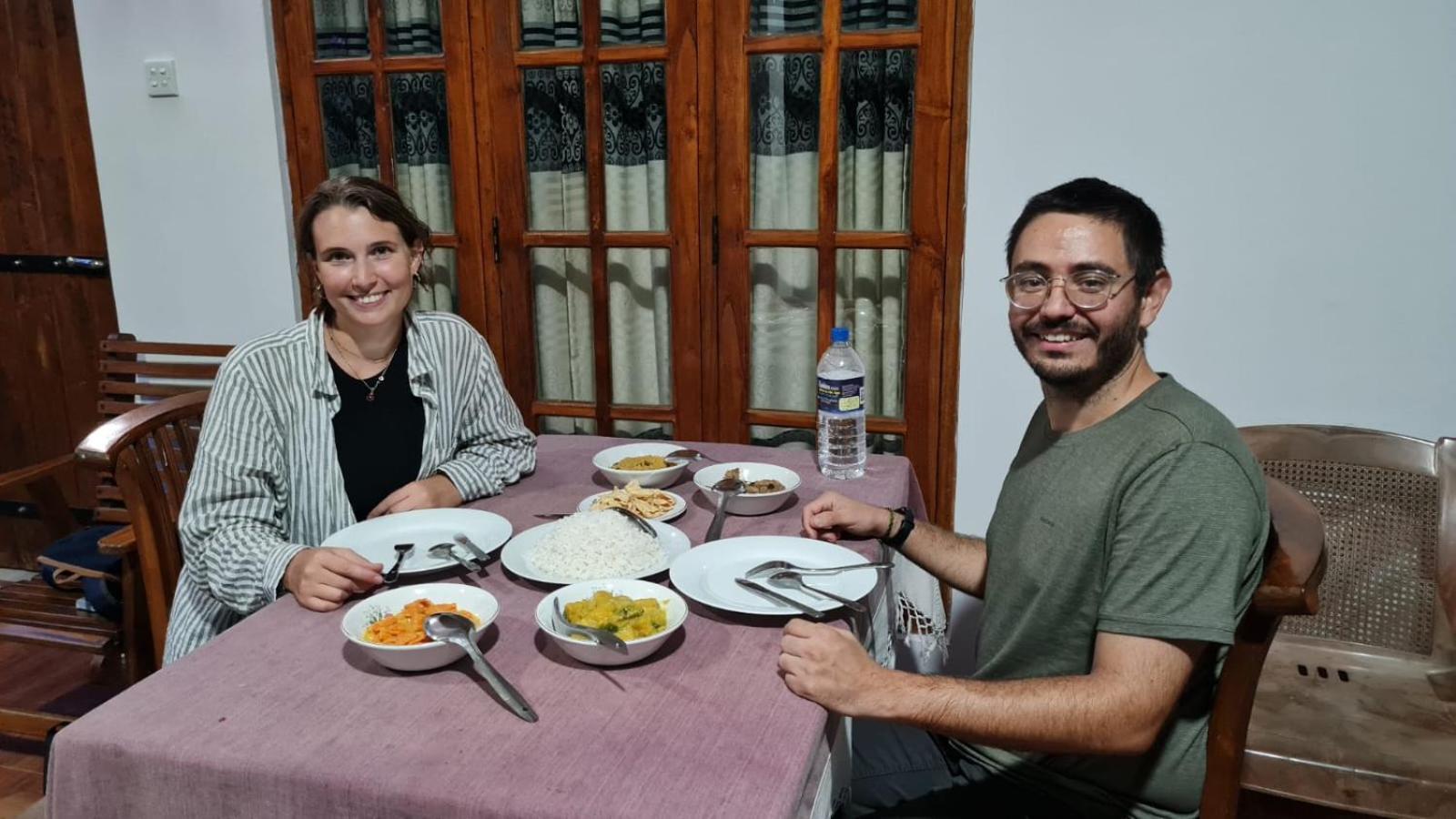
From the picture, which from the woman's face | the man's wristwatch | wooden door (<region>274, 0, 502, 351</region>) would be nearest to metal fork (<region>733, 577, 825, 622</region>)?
the man's wristwatch

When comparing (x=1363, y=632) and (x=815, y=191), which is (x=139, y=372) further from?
(x=1363, y=632)

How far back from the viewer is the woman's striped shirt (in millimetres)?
1484

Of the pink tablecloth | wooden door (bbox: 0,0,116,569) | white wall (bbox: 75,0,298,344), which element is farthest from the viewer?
wooden door (bbox: 0,0,116,569)

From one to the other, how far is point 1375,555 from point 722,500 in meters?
1.35

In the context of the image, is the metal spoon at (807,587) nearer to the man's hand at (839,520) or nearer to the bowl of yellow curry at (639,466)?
the man's hand at (839,520)

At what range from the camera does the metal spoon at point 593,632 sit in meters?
1.12

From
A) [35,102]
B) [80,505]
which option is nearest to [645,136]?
[35,102]

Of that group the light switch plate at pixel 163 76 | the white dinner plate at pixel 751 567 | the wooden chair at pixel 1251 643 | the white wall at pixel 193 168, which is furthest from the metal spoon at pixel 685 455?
the light switch plate at pixel 163 76

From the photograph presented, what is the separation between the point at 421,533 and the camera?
1.57 m

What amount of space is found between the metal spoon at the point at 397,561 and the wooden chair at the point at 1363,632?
1.39 meters

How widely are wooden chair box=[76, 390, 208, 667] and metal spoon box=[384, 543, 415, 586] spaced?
1.93 ft

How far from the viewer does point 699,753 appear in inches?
38.7

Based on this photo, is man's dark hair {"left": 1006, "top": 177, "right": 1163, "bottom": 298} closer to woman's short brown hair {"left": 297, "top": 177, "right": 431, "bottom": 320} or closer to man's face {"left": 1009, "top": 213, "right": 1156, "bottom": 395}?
man's face {"left": 1009, "top": 213, "right": 1156, "bottom": 395}

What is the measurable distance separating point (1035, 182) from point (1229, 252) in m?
0.47
